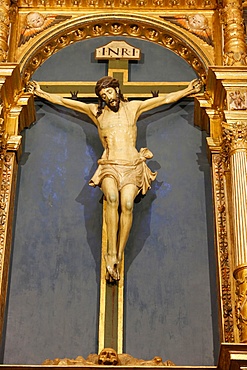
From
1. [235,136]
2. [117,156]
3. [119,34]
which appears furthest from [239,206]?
[119,34]

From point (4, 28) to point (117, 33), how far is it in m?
1.35

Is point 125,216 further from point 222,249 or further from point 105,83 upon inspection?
point 105,83

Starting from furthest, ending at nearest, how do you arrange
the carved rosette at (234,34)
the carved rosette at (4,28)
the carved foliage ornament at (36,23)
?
the carved foliage ornament at (36,23) → the carved rosette at (4,28) → the carved rosette at (234,34)

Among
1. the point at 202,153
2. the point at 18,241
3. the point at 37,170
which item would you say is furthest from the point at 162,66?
the point at 18,241

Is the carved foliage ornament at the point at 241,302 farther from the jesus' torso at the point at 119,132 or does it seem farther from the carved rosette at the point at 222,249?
the jesus' torso at the point at 119,132

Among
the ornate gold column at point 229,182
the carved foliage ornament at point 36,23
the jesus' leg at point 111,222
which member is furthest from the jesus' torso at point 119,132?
the carved foliage ornament at point 36,23

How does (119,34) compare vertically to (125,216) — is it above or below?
above

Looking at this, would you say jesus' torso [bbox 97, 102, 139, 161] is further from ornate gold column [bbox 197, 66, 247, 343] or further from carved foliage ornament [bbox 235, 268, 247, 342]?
carved foliage ornament [bbox 235, 268, 247, 342]

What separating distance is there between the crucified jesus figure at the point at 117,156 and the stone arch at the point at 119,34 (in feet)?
1.57

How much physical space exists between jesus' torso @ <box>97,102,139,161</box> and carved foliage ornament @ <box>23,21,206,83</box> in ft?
3.82

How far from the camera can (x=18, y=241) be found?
910 centimetres

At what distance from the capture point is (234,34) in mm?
9906

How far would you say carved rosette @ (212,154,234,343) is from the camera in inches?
332

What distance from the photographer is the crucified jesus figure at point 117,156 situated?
8.83 m
